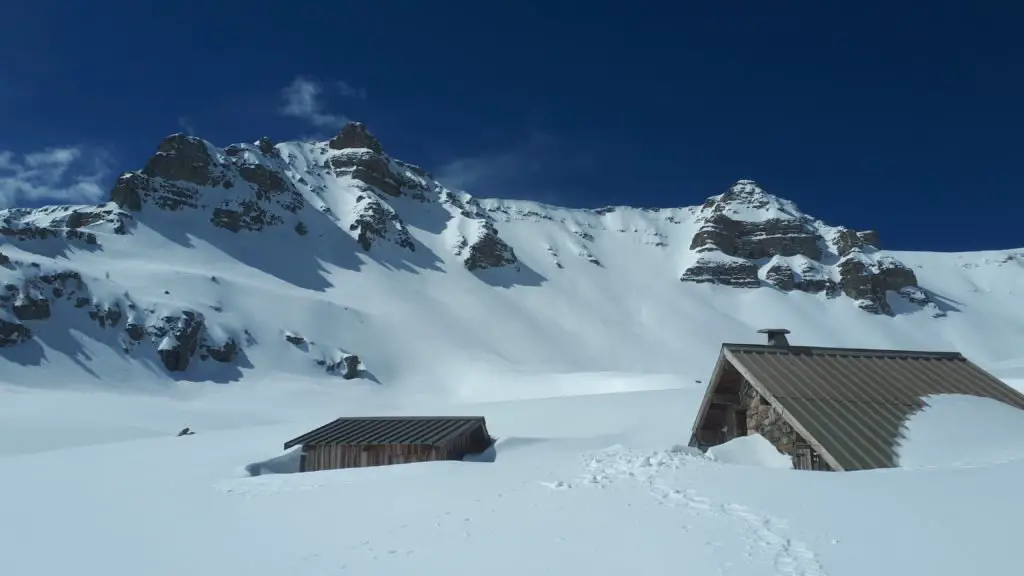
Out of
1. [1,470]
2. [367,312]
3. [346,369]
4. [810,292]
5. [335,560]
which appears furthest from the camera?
[810,292]

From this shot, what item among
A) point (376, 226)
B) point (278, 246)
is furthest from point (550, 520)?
point (376, 226)

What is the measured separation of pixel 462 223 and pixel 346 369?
64606 mm

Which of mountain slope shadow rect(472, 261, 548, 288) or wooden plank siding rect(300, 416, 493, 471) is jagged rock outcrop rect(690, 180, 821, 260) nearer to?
mountain slope shadow rect(472, 261, 548, 288)

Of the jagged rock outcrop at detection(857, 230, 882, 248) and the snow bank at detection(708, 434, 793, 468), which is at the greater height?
the jagged rock outcrop at detection(857, 230, 882, 248)

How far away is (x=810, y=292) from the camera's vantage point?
12694 cm

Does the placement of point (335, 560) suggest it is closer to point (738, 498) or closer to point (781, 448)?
point (738, 498)

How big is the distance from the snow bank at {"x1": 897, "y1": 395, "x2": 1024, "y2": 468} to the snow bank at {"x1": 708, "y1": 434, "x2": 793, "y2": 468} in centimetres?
219

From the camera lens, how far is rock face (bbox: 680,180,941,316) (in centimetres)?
12694

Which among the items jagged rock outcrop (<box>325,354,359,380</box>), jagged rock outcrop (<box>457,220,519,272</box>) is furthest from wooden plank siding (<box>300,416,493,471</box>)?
jagged rock outcrop (<box>457,220,519,272</box>)

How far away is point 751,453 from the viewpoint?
1295cm

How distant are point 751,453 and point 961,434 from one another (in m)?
3.53

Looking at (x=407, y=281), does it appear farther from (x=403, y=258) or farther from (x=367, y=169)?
(x=367, y=169)

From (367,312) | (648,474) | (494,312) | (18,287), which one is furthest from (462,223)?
(648,474)

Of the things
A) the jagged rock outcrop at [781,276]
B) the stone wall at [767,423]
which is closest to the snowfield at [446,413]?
the stone wall at [767,423]
